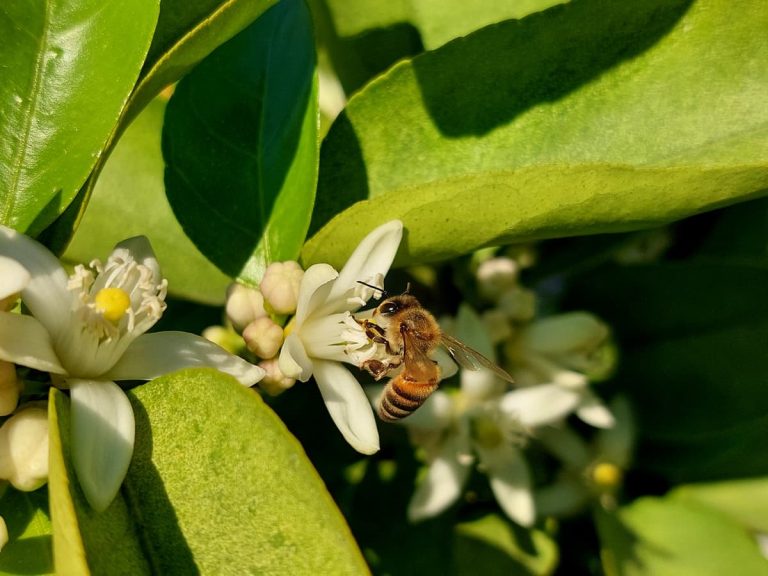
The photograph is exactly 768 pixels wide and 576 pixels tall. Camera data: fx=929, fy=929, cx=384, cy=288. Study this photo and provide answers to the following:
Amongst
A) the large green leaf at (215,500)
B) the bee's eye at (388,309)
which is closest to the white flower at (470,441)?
the bee's eye at (388,309)

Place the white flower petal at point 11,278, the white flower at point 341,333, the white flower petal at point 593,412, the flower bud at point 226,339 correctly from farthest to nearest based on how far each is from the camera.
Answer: the white flower petal at point 593,412 < the flower bud at point 226,339 < the white flower at point 341,333 < the white flower petal at point 11,278

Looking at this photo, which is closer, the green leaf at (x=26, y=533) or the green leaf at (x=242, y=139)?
the green leaf at (x=26, y=533)

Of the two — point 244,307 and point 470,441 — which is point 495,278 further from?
point 244,307

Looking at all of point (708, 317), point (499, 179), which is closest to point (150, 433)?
point (499, 179)

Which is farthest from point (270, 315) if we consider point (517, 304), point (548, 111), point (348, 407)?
point (517, 304)

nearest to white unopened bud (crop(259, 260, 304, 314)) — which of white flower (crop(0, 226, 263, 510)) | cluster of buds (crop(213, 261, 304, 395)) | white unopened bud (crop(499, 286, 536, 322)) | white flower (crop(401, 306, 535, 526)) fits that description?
cluster of buds (crop(213, 261, 304, 395))

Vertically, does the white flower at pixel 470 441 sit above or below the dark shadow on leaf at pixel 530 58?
below

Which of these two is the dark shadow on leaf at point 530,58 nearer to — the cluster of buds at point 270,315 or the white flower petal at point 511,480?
the cluster of buds at point 270,315
